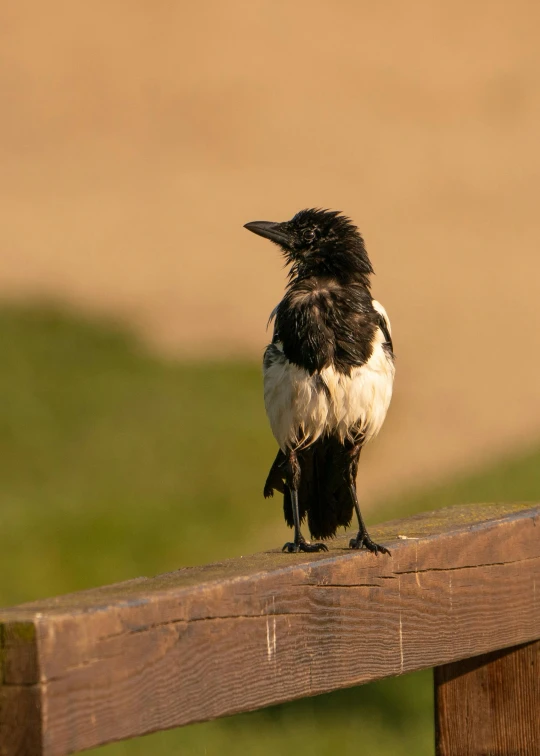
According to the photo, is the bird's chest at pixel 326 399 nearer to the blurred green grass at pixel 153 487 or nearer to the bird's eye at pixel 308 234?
the bird's eye at pixel 308 234

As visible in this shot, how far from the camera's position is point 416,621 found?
2.95m

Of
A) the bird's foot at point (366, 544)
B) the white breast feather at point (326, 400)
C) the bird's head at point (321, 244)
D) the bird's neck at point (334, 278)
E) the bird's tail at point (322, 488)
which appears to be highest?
the bird's head at point (321, 244)

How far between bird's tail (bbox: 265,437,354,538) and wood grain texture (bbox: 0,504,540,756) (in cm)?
108

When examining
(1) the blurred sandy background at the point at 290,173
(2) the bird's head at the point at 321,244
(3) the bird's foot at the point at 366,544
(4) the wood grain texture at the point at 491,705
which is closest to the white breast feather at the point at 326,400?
(2) the bird's head at the point at 321,244

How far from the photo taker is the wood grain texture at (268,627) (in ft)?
6.48

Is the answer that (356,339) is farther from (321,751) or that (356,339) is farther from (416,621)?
(321,751)

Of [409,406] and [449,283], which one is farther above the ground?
[449,283]

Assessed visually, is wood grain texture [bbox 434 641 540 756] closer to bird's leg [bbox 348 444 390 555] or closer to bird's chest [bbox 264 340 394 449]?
bird's leg [bbox 348 444 390 555]

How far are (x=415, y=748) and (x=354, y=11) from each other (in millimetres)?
40332

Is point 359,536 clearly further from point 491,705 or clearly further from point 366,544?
point 491,705

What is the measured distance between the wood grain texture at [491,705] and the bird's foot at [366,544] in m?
0.37

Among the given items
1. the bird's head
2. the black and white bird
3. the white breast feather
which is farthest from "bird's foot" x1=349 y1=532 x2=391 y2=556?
the bird's head

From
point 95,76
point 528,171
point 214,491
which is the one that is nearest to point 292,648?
point 214,491

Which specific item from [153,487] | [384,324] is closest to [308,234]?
[384,324]
